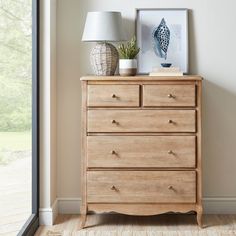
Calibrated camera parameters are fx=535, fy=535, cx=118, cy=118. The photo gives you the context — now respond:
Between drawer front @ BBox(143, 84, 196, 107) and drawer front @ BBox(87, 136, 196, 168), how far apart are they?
0.23 m

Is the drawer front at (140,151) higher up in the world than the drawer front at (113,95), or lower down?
lower down

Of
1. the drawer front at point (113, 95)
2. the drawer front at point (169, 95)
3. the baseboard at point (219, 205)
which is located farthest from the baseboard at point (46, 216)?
the baseboard at point (219, 205)

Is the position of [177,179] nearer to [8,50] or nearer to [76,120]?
[76,120]

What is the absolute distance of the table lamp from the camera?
3.71 m

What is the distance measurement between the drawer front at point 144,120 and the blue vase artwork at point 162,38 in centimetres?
58

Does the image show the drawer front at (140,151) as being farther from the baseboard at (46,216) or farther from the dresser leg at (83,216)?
the baseboard at (46,216)

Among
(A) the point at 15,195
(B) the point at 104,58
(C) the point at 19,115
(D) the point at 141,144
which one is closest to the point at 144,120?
(D) the point at 141,144

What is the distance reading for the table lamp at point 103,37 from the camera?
371cm

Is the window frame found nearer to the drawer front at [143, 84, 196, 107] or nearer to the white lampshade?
the white lampshade

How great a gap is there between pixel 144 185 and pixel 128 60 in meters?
0.88

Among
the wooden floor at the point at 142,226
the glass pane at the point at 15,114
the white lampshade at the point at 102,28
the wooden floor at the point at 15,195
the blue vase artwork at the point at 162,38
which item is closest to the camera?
the glass pane at the point at 15,114

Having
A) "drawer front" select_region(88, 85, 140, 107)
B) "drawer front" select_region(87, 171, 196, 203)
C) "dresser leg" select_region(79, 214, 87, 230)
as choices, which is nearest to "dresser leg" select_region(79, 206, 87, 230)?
"dresser leg" select_region(79, 214, 87, 230)

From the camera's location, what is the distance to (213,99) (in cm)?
402

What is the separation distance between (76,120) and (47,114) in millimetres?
366
